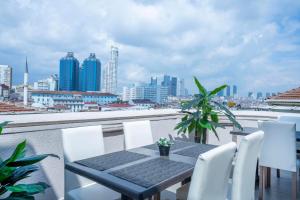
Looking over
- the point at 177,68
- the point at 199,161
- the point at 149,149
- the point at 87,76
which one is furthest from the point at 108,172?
the point at 177,68

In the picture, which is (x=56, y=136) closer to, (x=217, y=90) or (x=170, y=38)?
(x=217, y=90)

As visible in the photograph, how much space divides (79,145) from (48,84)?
2.41 m

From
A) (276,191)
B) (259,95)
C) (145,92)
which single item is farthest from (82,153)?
(259,95)

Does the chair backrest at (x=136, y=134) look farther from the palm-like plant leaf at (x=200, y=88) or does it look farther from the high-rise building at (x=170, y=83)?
the high-rise building at (x=170, y=83)

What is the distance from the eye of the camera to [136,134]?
2857 millimetres

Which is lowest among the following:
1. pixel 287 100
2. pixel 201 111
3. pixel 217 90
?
pixel 201 111

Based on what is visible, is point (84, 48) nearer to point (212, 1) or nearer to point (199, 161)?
point (212, 1)

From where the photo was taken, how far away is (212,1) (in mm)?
5234

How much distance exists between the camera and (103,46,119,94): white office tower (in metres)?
5.64

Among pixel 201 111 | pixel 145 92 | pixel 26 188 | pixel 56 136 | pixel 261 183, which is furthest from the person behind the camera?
pixel 145 92

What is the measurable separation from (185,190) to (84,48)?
4.93 meters

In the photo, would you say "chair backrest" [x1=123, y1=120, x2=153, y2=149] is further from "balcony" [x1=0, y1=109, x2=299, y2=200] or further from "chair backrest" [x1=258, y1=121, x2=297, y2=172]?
"chair backrest" [x1=258, y1=121, x2=297, y2=172]

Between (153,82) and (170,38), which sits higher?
(170,38)

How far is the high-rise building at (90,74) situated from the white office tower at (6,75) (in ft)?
4.91
